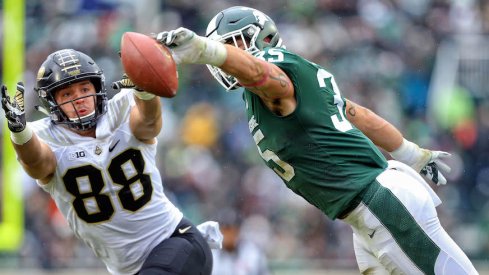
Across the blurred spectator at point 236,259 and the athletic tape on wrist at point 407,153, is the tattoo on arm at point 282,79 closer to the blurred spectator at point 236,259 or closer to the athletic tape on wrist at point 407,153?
the athletic tape on wrist at point 407,153

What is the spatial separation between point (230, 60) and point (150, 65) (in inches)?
13.5

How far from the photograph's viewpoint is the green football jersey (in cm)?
451

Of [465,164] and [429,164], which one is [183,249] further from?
[465,164]

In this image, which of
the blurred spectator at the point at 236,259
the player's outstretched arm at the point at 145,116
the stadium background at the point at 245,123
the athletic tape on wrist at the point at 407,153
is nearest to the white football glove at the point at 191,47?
the player's outstretched arm at the point at 145,116

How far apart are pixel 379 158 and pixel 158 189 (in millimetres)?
1269

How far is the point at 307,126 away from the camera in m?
4.53

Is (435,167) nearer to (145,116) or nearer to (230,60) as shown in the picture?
(145,116)

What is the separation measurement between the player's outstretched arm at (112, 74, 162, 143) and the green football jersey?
0.51 metres

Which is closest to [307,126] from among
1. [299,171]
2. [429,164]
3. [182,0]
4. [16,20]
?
[299,171]

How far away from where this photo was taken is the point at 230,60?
403cm

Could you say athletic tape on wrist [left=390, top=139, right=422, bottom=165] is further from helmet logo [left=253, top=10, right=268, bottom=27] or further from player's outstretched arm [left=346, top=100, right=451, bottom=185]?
helmet logo [left=253, top=10, right=268, bottom=27]

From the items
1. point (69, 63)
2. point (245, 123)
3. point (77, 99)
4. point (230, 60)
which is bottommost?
point (245, 123)

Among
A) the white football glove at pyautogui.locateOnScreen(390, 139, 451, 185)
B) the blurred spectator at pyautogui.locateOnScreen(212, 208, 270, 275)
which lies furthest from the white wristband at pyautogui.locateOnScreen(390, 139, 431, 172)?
the blurred spectator at pyautogui.locateOnScreen(212, 208, 270, 275)

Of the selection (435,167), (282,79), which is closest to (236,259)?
(435,167)
